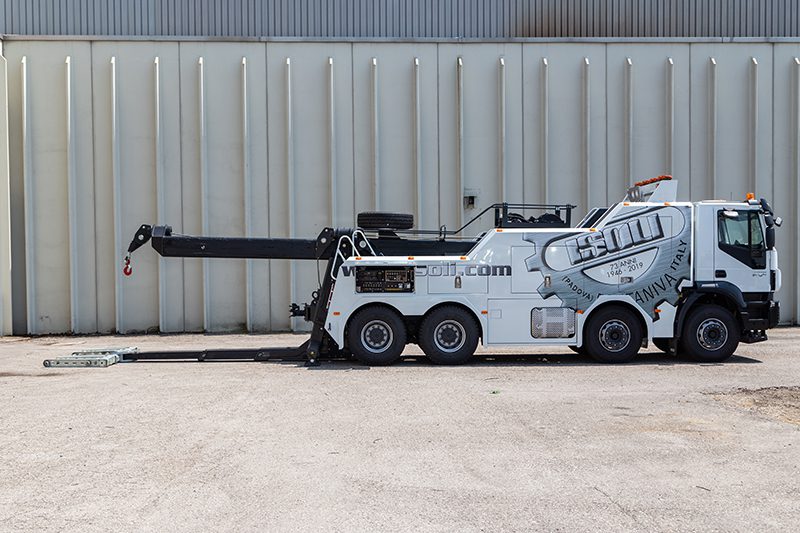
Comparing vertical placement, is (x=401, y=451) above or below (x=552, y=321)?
below

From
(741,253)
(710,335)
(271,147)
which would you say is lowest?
(710,335)

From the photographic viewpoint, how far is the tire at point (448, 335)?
42.1ft

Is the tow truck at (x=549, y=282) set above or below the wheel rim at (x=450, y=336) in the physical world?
above

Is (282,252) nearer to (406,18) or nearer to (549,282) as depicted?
(549,282)

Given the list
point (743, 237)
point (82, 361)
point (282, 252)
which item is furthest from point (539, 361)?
point (82, 361)

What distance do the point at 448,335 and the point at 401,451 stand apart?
5.94m

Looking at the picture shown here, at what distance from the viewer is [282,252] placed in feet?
43.7

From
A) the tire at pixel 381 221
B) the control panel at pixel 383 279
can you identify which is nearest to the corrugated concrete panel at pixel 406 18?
the tire at pixel 381 221

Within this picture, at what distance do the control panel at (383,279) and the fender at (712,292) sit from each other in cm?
449

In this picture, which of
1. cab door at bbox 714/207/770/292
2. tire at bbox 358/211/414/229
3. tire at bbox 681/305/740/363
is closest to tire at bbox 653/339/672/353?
tire at bbox 681/305/740/363

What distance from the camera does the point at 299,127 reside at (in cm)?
1894

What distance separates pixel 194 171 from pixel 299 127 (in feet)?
8.90

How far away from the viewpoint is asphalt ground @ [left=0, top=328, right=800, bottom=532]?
5.32 meters

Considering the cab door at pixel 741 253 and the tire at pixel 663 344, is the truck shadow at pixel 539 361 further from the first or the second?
the cab door at pixel 741 253
